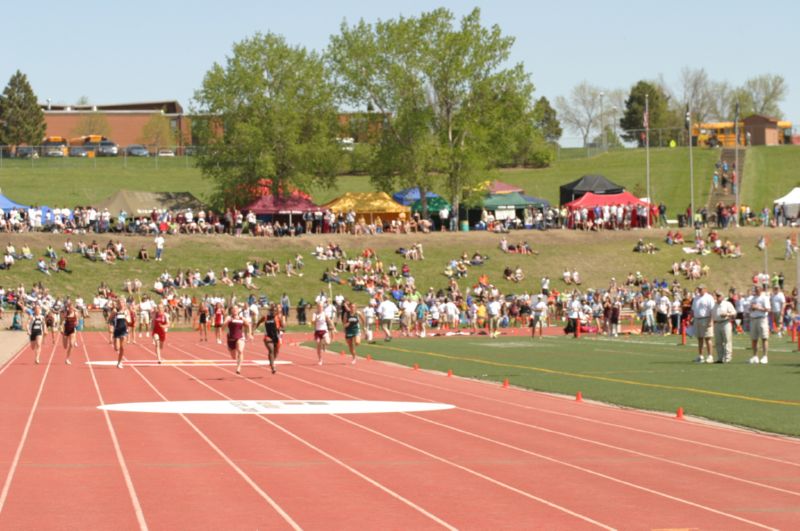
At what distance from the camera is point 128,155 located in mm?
108875

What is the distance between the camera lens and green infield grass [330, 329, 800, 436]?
21234 millimetres

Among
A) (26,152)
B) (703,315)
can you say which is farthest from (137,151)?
(703,315)

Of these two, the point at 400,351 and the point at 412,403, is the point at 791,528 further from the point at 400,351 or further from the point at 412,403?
the point at 400,351

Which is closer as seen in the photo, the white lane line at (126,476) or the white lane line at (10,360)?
the white lane line at (126,476)

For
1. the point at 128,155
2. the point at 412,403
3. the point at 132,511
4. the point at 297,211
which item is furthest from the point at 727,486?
the point at 128,155

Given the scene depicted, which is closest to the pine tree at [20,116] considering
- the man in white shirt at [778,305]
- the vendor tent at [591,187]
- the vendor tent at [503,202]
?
the vendor tent at [503,202]

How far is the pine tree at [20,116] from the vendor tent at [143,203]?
4611 cm

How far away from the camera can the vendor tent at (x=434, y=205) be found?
76375mm

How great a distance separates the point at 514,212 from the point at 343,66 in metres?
13.1

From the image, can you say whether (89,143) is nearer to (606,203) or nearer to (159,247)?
(159,247)

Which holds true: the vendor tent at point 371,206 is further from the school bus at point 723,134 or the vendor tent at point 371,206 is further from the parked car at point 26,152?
the school bus at point 723,134

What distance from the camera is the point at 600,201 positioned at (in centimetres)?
7506

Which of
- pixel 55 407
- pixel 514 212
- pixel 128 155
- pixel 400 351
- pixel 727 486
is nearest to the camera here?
pixel 727 486

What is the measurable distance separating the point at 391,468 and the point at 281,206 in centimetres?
5875
